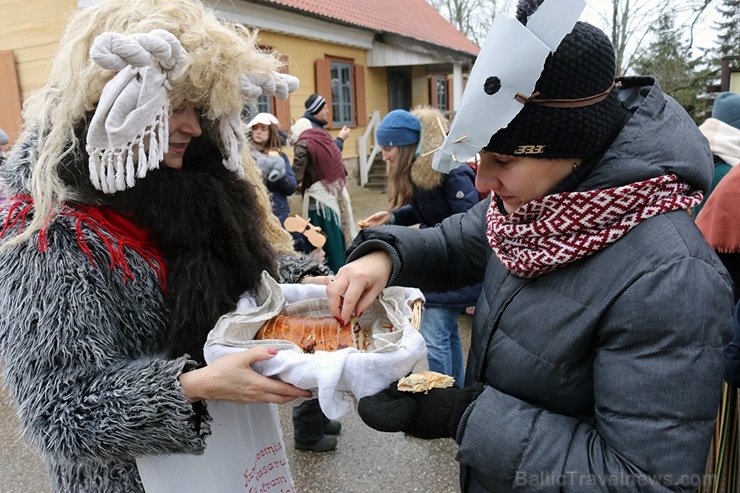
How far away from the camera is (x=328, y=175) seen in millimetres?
5137

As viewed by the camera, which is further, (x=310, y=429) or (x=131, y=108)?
(x=310, y=429)

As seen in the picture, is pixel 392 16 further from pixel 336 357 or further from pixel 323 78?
pixel 336 357

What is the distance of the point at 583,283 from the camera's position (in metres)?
1.13

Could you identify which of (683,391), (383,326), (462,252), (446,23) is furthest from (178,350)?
(446,23)

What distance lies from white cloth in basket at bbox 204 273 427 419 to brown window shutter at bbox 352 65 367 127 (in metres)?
12.6

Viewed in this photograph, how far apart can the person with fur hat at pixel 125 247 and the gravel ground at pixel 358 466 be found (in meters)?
1.80

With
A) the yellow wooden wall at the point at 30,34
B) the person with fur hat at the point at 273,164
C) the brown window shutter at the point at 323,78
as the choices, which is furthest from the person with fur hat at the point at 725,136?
the brown window shutter at the point at 323,78

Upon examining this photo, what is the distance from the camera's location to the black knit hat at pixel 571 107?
3.57 ft

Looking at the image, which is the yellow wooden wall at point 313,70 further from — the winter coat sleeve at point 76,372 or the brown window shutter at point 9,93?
the winter coat sleeve at point 76,372

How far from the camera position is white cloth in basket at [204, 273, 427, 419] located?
4.20ft

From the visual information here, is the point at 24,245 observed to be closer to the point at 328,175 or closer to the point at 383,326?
the point at 383,326

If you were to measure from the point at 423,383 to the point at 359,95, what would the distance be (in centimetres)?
1307

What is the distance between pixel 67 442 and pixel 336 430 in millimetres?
2420

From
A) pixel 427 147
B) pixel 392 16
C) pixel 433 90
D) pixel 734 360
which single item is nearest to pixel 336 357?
pixel 734 360
